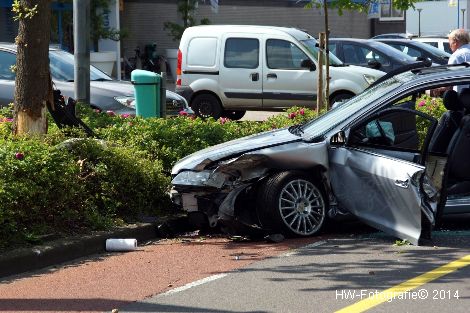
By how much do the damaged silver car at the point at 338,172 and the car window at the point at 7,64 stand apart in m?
6.96

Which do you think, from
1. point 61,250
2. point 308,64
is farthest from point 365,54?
point 61,250

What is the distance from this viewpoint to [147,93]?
13547 mm

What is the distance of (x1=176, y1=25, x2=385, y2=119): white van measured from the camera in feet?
62.1

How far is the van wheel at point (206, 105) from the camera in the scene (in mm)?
19312

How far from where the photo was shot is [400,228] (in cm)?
843

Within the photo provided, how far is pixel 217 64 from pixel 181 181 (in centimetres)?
1052

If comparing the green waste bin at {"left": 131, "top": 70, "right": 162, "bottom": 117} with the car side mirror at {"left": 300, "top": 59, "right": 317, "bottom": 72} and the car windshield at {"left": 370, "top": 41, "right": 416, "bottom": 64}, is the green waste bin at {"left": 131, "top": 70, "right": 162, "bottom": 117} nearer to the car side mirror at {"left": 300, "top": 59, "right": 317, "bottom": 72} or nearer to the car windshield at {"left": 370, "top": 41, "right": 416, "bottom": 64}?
the car side mirror at {"left": 300, "top": 59, "right": 317, "bottom": 72}

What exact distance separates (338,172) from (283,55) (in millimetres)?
10379

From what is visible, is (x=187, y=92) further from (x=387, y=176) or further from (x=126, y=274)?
(x=126, y=274)

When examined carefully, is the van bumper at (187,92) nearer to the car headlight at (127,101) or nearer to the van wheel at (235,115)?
the van wheel at (235,115)

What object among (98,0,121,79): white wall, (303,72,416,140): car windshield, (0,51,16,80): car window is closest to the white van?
(0,51,16,80): car window

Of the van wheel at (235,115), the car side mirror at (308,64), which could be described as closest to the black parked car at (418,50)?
the car side mirror at (308,64)

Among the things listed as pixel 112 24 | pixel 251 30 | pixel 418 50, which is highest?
pixel 112 24

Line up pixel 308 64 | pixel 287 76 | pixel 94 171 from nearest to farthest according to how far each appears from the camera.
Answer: pixel 94 171 → pixel 308 64 → pixel 287 76
